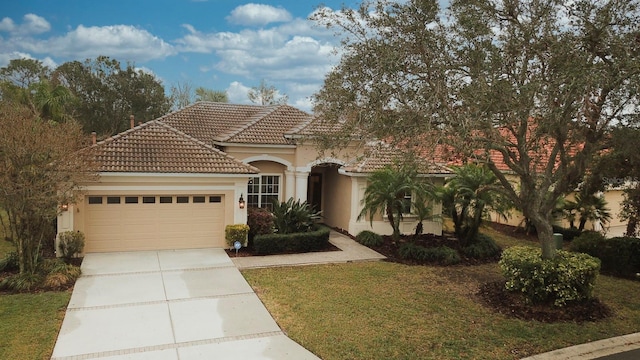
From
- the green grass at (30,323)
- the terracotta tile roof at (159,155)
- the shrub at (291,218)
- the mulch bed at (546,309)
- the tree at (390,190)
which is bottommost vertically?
the green grass at (30,323)

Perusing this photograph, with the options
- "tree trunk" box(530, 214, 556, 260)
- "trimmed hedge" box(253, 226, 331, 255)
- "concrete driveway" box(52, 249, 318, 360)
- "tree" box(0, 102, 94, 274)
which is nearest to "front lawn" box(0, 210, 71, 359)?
"concrete driveway" box(52, 249, 318, 360)

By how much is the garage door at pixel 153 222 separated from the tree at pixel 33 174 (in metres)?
2.27

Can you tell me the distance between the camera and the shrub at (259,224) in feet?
52.7

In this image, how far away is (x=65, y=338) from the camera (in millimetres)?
8453

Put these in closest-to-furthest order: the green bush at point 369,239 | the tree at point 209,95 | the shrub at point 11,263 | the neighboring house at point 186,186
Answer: the shrub at point 11,263 → the neighboring house at point 186,186 → the green bush at point 369,239 → the tree at point 209,95

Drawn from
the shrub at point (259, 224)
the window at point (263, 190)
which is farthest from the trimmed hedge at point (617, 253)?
the window at point (263, 190)

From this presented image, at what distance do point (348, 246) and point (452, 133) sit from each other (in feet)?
30.2

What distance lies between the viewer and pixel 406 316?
32.9 ft

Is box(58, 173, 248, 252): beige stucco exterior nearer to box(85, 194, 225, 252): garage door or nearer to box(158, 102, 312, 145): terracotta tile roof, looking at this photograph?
box(85, 194, 225, 252): garage door

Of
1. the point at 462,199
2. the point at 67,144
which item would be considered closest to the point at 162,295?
the point at 67,144

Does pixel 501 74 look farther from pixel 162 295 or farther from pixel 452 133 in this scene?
pixel 162 295

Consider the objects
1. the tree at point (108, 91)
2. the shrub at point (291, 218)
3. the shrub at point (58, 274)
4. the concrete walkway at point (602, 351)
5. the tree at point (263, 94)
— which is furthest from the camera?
the tree at point (263, 94)

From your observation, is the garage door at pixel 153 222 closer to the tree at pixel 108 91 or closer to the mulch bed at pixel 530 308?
the mulch bed at pixel 530 308

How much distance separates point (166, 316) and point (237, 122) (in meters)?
15.1
